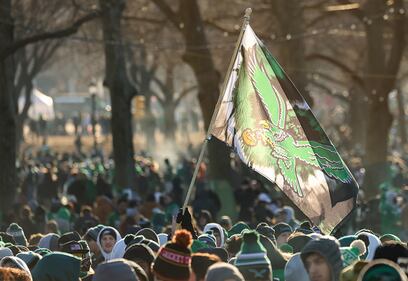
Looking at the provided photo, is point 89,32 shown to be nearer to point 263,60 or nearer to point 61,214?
point 61,214

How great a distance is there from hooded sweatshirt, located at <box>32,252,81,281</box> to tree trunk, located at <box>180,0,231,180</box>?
23.0m

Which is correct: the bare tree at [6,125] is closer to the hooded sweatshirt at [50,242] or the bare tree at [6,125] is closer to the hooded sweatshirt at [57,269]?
the hooded sweatshirt at [50,242]

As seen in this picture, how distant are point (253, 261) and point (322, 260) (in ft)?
1.77

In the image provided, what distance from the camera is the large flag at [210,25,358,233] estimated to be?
11.5 meters

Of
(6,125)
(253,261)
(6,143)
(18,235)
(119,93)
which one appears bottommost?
(18,235)

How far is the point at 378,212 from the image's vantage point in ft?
80.9

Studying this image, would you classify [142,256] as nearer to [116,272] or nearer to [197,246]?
[197,246]

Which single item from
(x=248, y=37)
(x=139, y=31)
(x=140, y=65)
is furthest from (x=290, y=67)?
(x=140, y=65)

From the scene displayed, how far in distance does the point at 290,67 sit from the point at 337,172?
2194 centimetres

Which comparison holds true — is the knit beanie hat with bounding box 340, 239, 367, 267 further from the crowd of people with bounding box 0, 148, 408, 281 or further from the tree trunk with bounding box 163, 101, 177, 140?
→ the tree trunk with bounding box 163, 101, 177, 140

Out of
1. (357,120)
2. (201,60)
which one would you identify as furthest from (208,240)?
(357,120)

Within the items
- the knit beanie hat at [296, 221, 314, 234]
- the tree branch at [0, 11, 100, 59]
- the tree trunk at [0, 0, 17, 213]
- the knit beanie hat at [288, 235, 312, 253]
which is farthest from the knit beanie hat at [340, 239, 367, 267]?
the tree trunk at [0, 0, 17, 213]

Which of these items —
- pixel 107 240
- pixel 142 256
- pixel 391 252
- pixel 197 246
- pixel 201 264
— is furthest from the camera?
pixel 107 240

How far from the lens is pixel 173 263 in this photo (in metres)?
8.41
